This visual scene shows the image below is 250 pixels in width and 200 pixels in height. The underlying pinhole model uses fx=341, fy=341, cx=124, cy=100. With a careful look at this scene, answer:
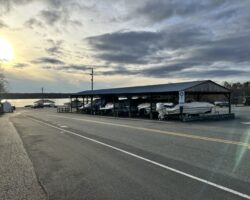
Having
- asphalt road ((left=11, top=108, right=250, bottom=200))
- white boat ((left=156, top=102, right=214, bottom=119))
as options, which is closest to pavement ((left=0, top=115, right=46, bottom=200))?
asphalt road ((left=11, top=108, right=250, bottom=200))

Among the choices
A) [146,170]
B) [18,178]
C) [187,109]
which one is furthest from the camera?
[187,109]

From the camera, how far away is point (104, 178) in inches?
313

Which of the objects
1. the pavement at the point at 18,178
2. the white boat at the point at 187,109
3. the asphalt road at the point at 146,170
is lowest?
the pavement at the point at 18,178

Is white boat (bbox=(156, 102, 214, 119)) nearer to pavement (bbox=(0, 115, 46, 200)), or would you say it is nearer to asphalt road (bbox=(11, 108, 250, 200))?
asphalt road (bbox=(11, 108, 250, 200))

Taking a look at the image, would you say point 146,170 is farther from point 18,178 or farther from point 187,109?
point 187,109

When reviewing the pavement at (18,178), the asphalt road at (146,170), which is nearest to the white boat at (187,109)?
the asphalt road at (146,170)

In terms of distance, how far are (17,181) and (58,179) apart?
0.93m

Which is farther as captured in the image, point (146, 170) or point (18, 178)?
point (146, 170)

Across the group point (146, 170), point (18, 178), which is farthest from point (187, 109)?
point (18, 178)

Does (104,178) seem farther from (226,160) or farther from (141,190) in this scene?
(226,160)

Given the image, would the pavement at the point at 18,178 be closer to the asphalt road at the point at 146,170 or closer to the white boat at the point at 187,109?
the asphalt road at the point at 146,170

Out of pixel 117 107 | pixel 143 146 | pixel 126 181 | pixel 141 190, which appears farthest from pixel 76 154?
pixel 117 107

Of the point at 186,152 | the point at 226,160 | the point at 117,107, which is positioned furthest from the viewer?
the point at 117,107

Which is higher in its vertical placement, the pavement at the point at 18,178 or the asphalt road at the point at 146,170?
the asphalt road at the point at 146,170
